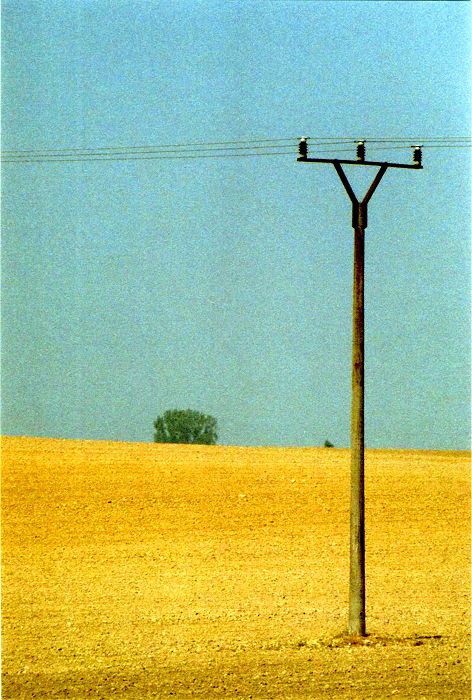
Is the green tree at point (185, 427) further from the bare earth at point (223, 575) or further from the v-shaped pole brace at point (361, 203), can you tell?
the v-shaped pole brace at point (361, 203)

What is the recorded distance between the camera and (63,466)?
3753cm

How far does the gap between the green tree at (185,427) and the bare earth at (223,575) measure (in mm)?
27883

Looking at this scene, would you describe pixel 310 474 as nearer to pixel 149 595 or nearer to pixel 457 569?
pixel 457 569

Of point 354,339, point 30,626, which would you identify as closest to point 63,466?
point 30,626

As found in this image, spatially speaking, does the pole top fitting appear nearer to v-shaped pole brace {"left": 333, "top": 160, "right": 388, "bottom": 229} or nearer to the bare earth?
v-shaped pole brace {"left": 333, "top": 160, "right": 388, "bottom": 229}

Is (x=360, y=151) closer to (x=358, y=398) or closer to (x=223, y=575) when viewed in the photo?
(x=358, y=398)

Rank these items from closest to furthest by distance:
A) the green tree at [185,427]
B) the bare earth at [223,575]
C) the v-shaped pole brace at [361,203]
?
the bare earth at [223,575] → the v-shaped pole brace at [361,203] → the green tree at [185,427]

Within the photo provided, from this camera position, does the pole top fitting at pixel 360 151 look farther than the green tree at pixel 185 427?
No

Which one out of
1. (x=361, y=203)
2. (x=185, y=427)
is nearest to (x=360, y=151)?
(x=361, y=203)

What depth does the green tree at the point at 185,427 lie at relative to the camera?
72.4 meters

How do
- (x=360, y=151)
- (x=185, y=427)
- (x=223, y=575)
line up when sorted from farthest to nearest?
(x=185, y=427) → (x=223, y=575) → (x=360, y=151)

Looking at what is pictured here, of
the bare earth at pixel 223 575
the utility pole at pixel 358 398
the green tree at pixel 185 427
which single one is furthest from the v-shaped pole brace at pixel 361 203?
the green tree at pixel 185 427

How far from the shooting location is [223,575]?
79.0 feet

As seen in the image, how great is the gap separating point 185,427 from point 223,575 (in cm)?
4980
